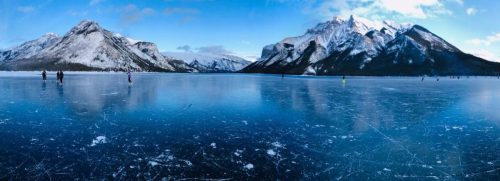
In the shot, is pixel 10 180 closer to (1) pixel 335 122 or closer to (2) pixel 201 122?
(2) pixel 201 122

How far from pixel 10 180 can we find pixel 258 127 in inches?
400

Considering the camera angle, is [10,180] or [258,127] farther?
[258,127]

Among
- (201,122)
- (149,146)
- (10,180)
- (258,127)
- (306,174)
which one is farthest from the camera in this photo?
(201,122)

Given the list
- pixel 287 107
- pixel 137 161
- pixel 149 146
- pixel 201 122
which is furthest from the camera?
pixel 287 107

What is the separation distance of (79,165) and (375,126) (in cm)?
1312

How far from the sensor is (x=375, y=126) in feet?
56.6

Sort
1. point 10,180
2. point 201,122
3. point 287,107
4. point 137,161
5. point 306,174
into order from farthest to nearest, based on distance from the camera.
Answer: point 287,107 < point 201,122 < point 137,161 < point 306,174 < point 10,180

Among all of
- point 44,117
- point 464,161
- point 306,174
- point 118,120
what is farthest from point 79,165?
point 464,161

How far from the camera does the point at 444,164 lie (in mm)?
10719

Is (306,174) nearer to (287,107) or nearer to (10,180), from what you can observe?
(10,180)

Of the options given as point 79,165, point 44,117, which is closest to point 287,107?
point 44,117

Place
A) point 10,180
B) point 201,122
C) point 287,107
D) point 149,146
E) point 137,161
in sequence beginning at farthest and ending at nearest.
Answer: point 287,107
point 201,122
point 149,146
point 137,161
point 10,180

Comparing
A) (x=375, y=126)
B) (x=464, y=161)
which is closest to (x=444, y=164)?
(x=464, y=161)

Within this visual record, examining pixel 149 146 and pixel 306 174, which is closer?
pixel 306 174
